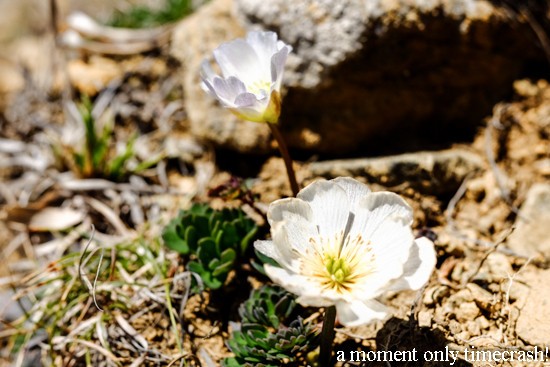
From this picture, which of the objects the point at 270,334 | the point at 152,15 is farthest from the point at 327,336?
the point at 152,15

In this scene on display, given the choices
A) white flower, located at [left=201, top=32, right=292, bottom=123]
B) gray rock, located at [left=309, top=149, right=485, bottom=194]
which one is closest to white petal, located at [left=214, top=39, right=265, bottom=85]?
white flower, located at [left=201, top=32, right=292, bottom=123]

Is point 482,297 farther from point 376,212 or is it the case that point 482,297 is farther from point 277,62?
point 277,62

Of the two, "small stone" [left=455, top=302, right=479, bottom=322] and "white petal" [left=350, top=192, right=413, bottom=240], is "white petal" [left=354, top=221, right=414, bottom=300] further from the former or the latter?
"small stone" [left=455, top=302, right=479, bottom=322]

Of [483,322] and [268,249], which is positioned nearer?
[268,249]

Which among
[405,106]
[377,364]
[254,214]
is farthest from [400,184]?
[377,364]

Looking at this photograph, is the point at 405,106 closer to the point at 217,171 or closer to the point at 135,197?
the point at 217,171

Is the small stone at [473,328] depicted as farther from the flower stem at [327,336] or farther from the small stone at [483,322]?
the flower stem at [327,336]

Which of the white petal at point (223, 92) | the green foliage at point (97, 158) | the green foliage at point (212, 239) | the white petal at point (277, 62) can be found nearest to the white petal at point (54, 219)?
the green foliage at point (97, 158)
